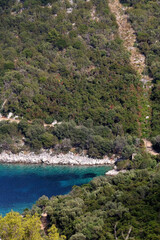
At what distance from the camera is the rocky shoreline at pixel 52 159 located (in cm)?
6544

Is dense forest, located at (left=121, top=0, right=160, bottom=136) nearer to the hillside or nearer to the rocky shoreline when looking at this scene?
the hillside

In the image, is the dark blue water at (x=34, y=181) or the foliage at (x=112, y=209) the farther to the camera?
the dark blue water at (x=34, y=181)

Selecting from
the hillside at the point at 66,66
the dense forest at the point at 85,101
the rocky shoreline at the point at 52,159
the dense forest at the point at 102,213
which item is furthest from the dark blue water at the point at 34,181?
the hillside at the point at 66,66

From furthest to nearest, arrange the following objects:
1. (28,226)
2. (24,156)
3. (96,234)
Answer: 1. (24,156)
2. (96,234)
3. (28,226)

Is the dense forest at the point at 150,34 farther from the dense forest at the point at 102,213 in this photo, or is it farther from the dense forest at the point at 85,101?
the dense forest at the point at 102,213

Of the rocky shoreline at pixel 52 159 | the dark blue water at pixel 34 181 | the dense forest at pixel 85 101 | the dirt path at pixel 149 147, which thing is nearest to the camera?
the dense forest at pixel 85 101

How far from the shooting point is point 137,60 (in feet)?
282

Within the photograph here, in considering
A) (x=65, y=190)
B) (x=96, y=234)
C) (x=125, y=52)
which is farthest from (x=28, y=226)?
(x=125, y=52)

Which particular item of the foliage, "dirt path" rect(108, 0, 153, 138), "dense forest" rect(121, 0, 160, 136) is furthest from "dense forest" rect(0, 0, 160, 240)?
"dirt path" rect(108, 0, 153, 138)

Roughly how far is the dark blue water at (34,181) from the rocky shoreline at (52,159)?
1133 mm

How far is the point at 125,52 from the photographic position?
284ft

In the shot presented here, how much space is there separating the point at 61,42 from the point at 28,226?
6372cm

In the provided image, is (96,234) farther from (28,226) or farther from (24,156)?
(24,156)

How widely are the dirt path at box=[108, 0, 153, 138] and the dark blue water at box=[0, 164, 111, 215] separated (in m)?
13.6
